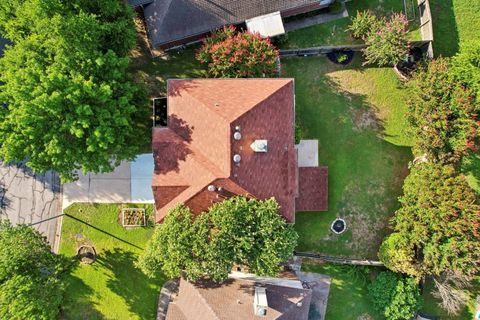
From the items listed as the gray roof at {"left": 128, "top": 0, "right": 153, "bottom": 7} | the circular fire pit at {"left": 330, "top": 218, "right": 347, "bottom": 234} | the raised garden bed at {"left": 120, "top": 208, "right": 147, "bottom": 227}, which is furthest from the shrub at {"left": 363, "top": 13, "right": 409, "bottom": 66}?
the raised garden bed at {"left": 120, "top": 208, "right": 147, "bottom": 227}

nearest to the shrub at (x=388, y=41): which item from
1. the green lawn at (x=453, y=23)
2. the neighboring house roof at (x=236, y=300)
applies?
the green lawn at (x=453, y=23)

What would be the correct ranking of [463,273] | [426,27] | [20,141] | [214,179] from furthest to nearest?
[426,27], [463,273], [214,179], [20,141]

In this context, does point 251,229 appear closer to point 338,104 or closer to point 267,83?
point 267,83

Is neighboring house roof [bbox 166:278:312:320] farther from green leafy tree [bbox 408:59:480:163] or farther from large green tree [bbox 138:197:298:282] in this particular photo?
green leafy tree [bbox 408:59:480:163]

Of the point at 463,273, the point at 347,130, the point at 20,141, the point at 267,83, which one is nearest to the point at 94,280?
the point at 20,141

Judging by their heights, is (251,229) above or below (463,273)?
above

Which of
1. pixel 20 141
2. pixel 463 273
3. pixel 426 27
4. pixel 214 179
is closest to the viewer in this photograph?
pixel 20 141

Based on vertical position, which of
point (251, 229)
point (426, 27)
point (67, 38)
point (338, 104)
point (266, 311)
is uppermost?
point (426, 27)
